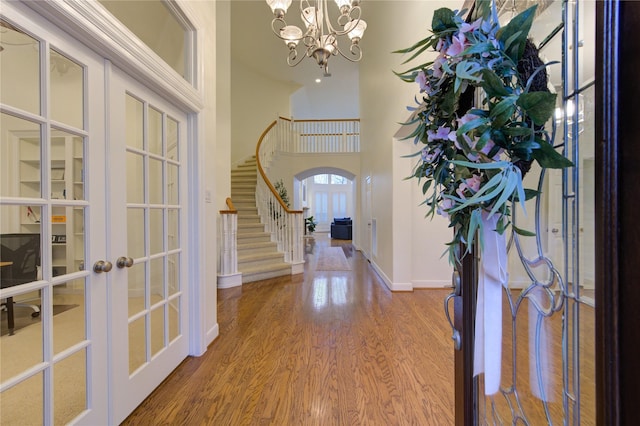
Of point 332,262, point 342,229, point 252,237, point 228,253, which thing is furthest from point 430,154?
point 342,229

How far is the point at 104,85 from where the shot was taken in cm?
138

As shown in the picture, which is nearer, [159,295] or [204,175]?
[159,295]

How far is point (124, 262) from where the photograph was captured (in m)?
1.45

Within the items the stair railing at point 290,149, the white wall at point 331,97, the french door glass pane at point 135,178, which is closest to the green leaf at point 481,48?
the french door glass pane at point 135,178

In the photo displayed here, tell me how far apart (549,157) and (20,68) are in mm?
1739

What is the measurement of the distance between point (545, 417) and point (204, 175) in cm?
223

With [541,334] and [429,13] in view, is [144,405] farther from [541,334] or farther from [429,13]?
[429,13]

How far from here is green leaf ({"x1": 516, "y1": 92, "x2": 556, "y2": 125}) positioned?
47 cm

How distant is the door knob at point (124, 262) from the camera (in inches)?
56.3

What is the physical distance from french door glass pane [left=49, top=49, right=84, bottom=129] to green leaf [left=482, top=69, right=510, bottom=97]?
1573 millimetres

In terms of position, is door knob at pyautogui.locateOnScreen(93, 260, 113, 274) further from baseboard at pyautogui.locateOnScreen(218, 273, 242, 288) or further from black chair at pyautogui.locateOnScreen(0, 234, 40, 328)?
baseboard at pyautogui.locateOnScreen(218, 273, 242, 288)

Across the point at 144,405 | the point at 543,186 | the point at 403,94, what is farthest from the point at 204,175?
the point at 403,94

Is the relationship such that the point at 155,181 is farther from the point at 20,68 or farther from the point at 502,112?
the point at 502,112

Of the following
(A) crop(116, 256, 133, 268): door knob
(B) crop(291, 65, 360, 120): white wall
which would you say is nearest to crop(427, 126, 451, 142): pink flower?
(A) crop(116, 256, 133, 268): door knob
